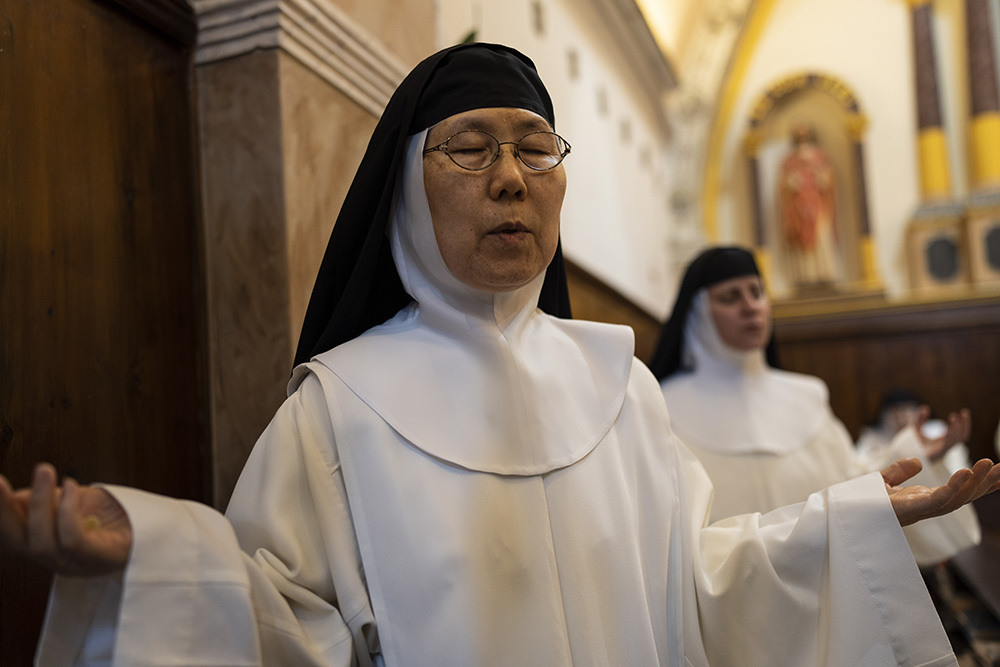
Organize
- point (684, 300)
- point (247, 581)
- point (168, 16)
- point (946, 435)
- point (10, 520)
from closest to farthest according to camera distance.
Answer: point (10, 520), point (247, 581), point (168, 16), point (946, 435), point (684, 300)

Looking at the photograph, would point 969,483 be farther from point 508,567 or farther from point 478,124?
point 478,124

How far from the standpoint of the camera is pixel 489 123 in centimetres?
180

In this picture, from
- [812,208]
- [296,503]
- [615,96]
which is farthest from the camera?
[812,208]

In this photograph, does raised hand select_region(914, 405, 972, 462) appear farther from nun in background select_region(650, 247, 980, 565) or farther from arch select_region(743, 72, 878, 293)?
arch select_region(743, 72, 878, 293)

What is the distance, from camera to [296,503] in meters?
1.65

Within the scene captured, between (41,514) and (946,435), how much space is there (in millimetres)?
3317

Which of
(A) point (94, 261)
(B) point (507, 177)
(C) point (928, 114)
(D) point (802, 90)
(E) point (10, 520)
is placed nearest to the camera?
(E) point (10, 520)

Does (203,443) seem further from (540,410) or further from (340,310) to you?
(540,410)

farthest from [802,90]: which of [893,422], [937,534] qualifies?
[937,534]

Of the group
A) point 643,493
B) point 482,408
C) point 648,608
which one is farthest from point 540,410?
point 648,608

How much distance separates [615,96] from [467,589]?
7344mm

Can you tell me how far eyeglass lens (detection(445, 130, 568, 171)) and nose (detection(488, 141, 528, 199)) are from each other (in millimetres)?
20

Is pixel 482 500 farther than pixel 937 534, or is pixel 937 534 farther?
pixel 937 534

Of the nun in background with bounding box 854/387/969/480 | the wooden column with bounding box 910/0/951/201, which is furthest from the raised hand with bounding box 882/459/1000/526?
the wooden column with bounding box 910/0/951/201
